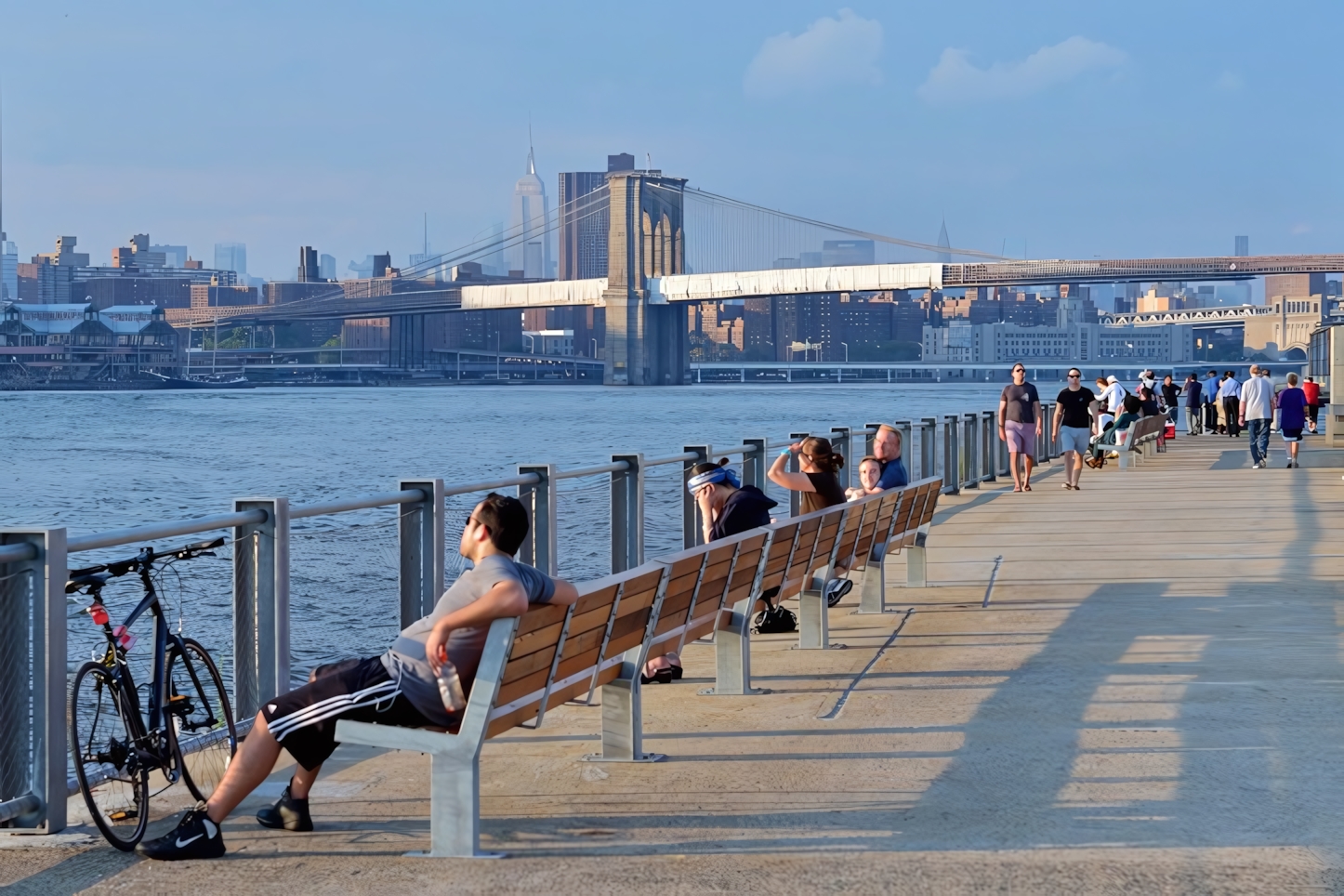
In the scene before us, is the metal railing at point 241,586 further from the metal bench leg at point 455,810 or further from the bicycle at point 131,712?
the metal bench leg at point 455,810

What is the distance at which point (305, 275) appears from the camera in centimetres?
16638

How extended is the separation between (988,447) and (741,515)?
11.7 metres

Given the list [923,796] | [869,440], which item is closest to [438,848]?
[923,796]

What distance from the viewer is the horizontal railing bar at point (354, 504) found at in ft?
17.1

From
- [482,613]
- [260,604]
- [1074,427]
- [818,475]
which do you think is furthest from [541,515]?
[1074,427]

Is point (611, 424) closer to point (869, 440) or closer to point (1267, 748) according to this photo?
point (869, 440)

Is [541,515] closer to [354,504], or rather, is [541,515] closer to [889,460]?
[354,504]

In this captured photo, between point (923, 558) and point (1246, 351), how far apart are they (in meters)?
118

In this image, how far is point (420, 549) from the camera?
5.93 m

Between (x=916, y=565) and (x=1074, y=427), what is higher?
(x=1074, y=427)

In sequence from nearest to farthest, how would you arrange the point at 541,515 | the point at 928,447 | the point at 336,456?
the point at 541,515 < the point at 928,447 < the point at 336,456

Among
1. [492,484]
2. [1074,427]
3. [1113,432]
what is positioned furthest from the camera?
[1113,432]

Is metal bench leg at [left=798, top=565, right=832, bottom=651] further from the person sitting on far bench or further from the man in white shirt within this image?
the person sitting on far bench

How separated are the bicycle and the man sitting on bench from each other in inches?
6.9
